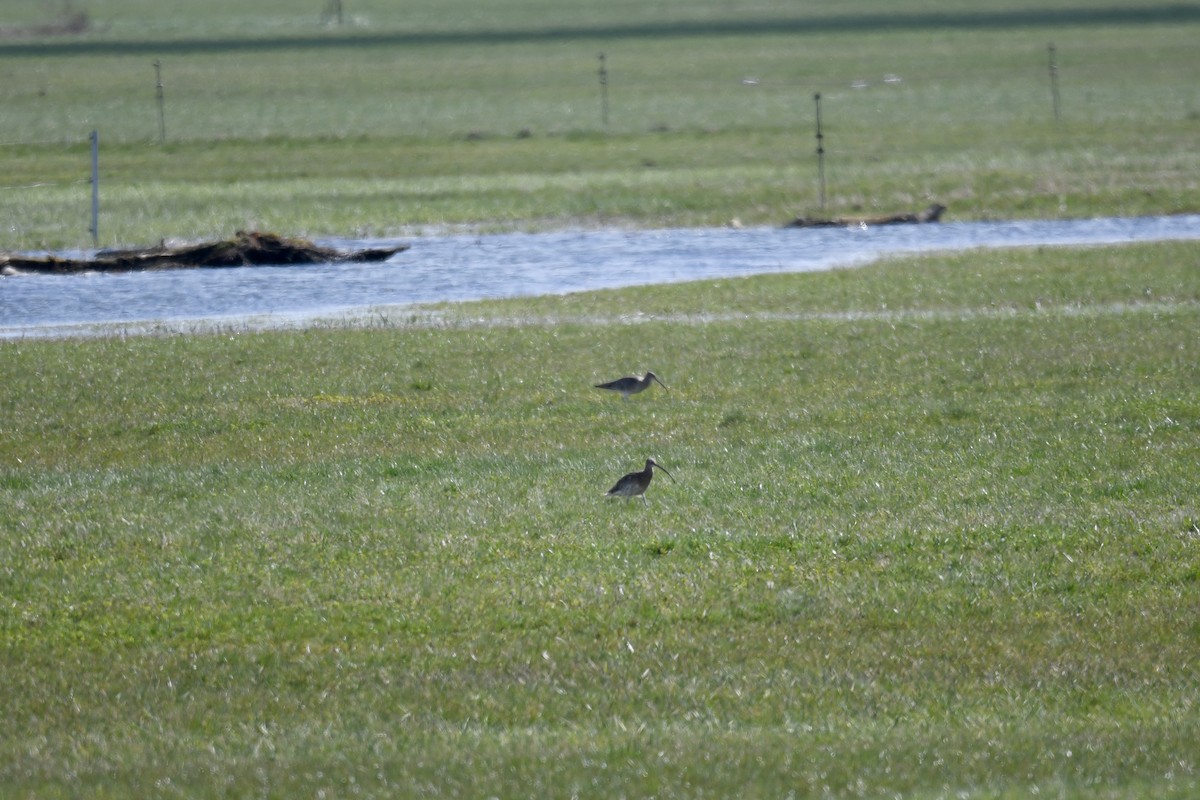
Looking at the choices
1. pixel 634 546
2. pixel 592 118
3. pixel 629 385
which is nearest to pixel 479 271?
pixel 629 385

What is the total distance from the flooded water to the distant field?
272 centimetres

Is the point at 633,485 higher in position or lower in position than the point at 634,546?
higher

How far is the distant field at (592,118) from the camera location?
43281 mm

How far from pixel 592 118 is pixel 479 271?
38.3 meters

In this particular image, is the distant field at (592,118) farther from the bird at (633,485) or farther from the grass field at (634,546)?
the bird at (633,485)

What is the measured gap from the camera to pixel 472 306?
27766 mm

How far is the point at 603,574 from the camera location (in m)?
12.3

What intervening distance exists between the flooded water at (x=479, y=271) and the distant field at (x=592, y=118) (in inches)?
107

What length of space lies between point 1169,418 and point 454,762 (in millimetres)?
10418

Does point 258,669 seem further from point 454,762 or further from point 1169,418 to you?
point 1169,418

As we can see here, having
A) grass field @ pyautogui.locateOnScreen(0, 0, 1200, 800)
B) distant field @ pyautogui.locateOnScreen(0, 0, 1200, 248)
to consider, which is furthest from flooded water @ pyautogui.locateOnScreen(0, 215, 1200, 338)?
distant field @ pyautogui.locateOnScreen(0, 0, 1200, 248)

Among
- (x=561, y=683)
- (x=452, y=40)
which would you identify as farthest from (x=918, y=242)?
(x=452, y=40)

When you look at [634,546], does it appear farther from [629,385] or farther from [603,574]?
[629,385]

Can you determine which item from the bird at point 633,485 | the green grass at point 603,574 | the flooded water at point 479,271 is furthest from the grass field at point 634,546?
the flooded water at point 479,271
